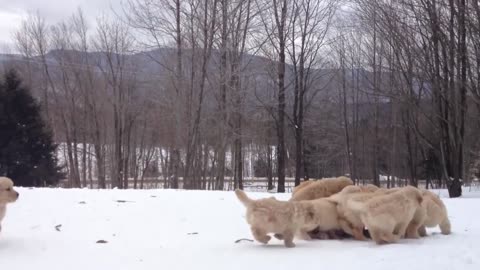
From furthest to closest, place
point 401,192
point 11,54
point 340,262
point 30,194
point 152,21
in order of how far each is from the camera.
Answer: point 11,54
point 152,21
point 30,194
point 401,192
point 340,262

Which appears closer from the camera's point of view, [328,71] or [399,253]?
[399,253]

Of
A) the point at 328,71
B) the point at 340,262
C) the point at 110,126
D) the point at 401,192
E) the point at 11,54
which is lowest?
the point at 340,262

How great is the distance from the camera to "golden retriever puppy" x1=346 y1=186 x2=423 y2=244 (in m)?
5.40

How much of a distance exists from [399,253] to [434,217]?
1.41 meters

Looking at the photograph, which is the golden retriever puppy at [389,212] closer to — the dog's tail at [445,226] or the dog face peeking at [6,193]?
the dog's tail at [445,226]

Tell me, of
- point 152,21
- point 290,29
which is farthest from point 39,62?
point 290,29

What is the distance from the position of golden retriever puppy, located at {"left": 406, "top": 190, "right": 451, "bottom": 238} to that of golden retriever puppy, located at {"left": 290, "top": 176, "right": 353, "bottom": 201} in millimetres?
1179

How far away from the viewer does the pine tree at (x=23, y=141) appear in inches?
1261

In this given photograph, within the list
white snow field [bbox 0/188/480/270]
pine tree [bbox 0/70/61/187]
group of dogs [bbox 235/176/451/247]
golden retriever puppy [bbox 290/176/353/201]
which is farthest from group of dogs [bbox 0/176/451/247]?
pine tree [bbox 0/70/61/187]

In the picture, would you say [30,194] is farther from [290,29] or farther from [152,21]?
Result: [290,29]

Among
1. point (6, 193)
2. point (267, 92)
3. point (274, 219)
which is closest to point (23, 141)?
point (267, 92)

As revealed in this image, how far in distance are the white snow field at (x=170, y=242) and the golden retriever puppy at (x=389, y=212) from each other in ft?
0.53

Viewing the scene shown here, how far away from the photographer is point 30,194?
8.81 metres

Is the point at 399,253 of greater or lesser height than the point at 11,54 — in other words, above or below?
below
